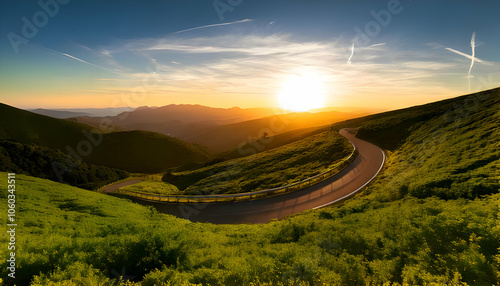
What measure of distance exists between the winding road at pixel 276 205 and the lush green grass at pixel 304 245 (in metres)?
4.47

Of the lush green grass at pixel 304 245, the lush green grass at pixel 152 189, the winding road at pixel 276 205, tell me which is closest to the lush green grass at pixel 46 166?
the lush green grass at pixel 152 189

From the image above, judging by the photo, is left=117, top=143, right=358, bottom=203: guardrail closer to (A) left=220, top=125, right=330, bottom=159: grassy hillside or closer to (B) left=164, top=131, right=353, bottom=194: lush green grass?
(B) left=164, top=131, right=353, bottom=194: lush green grass

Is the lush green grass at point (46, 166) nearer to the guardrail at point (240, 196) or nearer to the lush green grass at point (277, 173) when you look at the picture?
the lush green grass at point (277, 173)

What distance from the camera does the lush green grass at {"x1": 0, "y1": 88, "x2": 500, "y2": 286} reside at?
7.12 m

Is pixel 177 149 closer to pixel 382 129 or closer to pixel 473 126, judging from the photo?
pixel 382 129

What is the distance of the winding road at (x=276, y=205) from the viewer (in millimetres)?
19547

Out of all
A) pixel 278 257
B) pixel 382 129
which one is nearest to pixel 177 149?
pixel 382 129

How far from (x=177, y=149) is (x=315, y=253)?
152847 millimetres

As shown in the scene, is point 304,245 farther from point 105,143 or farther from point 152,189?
point 105,143

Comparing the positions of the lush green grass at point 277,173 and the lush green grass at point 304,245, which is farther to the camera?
the lush green grass at point 277,173

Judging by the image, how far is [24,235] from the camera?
32.7 ft

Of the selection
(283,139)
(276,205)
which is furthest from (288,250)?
(283,139)

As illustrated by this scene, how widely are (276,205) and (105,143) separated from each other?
147 m

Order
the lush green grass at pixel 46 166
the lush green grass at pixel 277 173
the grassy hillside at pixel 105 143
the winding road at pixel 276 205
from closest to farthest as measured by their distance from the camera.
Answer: the winding road at pixel 276 205, the lush green grass at pixel 277 173, the lush green grass at pixel 46 166, the grassy hillside at pixel 105 143
